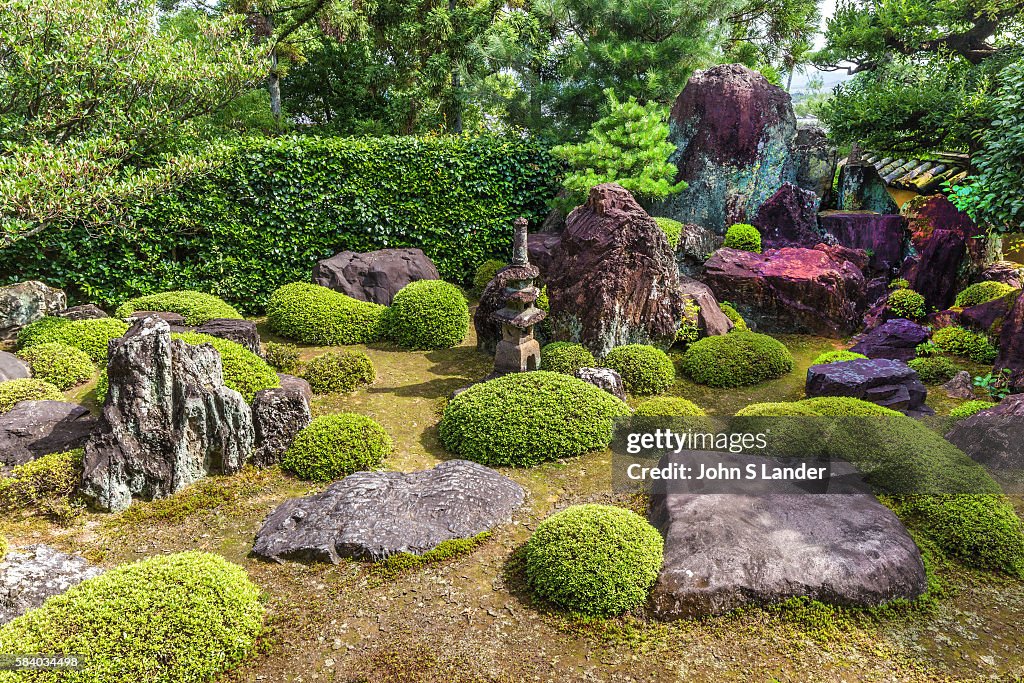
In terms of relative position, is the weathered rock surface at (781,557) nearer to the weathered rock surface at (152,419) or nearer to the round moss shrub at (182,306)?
the weathered rock surface at (152,419)

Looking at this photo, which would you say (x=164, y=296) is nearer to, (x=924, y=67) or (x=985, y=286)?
(x=985, y=286)

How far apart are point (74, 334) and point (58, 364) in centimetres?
126

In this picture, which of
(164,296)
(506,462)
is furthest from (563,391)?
(164,296)

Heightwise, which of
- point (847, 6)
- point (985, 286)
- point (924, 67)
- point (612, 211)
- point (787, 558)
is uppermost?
point (847, 6)

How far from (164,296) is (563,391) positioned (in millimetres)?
9812

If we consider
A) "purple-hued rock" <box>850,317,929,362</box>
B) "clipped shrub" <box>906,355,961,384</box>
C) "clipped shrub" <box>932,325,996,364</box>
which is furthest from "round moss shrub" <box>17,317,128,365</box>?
"clipped shrub" <box>932,325,996,364</box>

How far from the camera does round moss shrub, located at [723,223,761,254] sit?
17656mm

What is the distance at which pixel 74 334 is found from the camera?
13.1m

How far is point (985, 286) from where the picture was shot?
14281 mm

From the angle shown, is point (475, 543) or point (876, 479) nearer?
point (475, 543)

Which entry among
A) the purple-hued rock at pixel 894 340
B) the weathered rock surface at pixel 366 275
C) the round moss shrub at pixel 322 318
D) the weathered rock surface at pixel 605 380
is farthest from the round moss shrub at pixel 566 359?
the purple-hued rock at pixel 894 340

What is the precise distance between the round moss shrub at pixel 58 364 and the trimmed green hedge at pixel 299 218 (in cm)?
352

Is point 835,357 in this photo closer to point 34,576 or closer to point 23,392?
point 34,576

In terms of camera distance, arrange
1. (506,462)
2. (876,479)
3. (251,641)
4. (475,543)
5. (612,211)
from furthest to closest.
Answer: (612,211) < (506,462) < (876,479) < (475,543) < (251,641)
